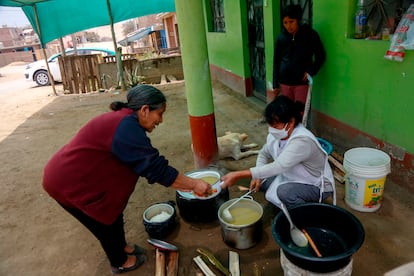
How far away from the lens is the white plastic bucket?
2.53 metres

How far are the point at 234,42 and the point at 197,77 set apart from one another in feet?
12.8

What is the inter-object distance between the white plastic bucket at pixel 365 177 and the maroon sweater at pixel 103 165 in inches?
61.8

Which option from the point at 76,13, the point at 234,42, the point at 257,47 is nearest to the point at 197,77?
the point at 257,47

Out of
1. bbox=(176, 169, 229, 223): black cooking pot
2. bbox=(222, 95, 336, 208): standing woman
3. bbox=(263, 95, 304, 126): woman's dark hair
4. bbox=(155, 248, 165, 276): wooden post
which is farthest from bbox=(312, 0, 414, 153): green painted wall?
bbox=(155, 248, 165, 276): wooden post

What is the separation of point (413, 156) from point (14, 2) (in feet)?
28.6

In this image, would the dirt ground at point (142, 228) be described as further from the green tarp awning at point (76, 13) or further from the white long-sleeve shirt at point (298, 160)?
the green tarp awning at point (76, 13)

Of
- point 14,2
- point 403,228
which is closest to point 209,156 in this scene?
point 403,228

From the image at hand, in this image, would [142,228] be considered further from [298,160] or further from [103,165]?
[298,160]

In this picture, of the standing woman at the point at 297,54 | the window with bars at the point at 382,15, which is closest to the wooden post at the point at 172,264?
the standing woman at the point at 297,54

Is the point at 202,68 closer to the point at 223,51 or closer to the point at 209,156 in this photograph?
the point at 209,156

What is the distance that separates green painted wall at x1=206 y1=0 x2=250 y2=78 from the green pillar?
329 cm

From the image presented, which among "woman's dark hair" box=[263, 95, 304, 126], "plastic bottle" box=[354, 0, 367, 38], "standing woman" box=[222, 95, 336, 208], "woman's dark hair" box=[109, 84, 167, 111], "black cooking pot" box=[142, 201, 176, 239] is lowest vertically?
"black cooking pot" box=[142, 201, 176, 239]

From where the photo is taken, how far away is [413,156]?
272 centimetres

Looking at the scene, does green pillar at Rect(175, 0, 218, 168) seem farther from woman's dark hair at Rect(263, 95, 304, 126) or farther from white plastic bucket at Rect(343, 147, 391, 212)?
white plastic bucket at Rect(343, 147, 391, 212)
